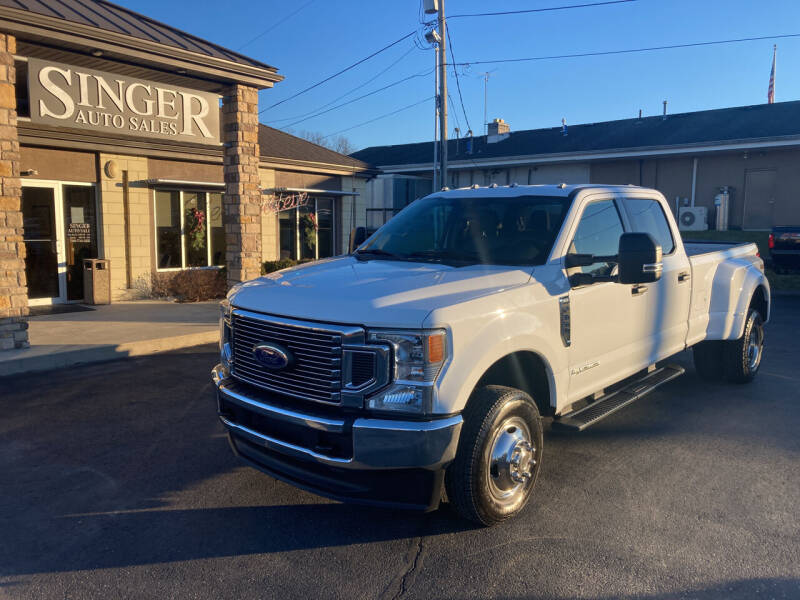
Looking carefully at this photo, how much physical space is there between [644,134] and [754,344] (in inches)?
754

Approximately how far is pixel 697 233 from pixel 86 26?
18669 millimetres

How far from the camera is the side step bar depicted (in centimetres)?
421

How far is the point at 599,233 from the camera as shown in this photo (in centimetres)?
481

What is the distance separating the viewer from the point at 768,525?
3736 millimetres

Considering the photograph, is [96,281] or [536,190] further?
[96,281]

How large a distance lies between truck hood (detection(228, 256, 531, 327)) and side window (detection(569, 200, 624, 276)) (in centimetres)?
70

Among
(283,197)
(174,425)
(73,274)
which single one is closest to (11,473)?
(174,425)

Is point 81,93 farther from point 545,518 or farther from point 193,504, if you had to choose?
point 545,518

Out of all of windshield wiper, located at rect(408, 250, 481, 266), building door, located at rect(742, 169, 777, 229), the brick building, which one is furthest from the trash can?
building door, located at rect(742, 169, 777, 229)

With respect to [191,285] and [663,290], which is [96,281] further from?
[663,290]

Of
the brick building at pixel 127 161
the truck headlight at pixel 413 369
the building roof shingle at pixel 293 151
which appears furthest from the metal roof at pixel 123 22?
the truck headlight at pixel 413 369

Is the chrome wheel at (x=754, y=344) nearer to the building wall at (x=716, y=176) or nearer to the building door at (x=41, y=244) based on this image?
the building door at (x=41, y=244)

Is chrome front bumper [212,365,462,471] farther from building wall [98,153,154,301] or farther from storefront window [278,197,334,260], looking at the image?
storefront window [278,197,334,260]

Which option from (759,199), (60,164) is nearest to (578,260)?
(60,164)
